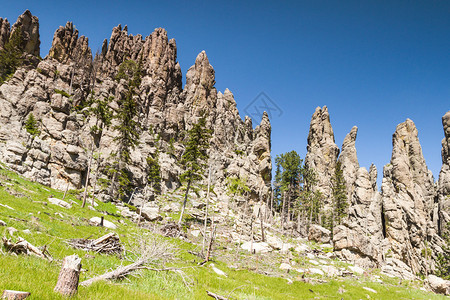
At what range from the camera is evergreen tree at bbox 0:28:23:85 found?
217 feet

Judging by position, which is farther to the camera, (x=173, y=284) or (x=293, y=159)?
(x=293, y=159)

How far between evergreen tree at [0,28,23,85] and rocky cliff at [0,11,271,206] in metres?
4.06

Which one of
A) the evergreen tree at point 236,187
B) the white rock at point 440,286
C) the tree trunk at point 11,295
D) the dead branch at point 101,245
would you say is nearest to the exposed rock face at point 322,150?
the evergreen tree at point 236,187

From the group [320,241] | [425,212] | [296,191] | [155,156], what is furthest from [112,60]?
[425,212]

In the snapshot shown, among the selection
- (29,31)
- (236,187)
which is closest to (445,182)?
(236,187)

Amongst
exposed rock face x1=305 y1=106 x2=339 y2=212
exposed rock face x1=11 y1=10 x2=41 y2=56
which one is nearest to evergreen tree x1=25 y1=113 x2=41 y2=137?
exposed rock face x1=11 y1=10 x2=41 y2=56

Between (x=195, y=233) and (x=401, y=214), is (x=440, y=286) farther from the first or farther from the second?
(x=401, y=214)

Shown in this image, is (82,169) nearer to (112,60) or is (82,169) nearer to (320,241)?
(320,241)

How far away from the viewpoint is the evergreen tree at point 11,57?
66.2m

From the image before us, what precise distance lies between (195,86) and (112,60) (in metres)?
32.7

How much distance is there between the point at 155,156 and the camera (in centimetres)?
6731

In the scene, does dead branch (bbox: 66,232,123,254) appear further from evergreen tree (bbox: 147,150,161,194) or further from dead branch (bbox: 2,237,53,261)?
evergreen tree (bbox: 147,150,161,194)

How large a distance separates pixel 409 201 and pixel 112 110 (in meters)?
86.4

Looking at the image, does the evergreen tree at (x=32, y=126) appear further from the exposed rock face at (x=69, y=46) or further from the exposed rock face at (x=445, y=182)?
the exposed rock face at (x=445, y=182)
